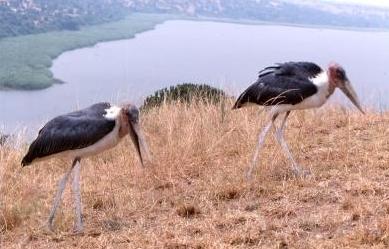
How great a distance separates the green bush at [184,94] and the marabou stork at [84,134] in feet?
17.9

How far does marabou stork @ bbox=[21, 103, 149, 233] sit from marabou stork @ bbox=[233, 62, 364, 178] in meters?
1.50

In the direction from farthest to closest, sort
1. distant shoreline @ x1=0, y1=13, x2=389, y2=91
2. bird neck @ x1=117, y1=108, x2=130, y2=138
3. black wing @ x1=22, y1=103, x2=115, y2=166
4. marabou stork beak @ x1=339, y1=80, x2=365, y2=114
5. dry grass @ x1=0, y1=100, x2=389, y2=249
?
distant shoreline @ x1=0, y1=13, x2=389, y2=91
marabou stork beak @ x1=339, y1=80, x2=365, y2=114
bird neck @ x1=117, y1=108, x2=130, y2=138
black wing @ x1=22, y1=103, x2=115, y2=166
dry grass @ x1=0, y1=100, x2=389, y2=249

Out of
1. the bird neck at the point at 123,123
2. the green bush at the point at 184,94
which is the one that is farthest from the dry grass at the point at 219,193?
the green bush at the point at 184,94

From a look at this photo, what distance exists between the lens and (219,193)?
5672mm

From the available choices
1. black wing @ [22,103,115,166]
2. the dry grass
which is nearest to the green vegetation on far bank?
the dry grass

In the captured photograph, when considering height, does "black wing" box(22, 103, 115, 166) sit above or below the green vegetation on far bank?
above

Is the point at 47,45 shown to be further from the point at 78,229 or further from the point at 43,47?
the point at 78,229

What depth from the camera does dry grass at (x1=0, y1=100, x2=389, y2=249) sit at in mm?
4672

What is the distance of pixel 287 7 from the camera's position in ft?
101

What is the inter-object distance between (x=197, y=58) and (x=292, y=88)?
57.2 ft

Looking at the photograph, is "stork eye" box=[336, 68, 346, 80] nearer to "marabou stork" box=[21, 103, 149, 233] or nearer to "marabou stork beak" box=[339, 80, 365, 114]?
"marabou stork beak" box=[339, 80, 365, 114]

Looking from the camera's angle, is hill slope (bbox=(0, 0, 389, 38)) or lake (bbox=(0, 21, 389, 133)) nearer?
lake (bbox=(0, 21, 389, 133))

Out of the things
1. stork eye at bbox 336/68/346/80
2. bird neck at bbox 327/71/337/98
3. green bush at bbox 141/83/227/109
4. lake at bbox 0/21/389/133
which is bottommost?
lake at bbox 0/21/389/133

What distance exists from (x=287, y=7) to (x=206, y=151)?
24490 millimetres
